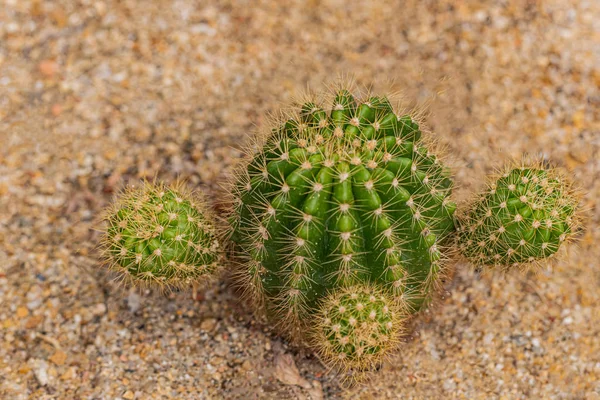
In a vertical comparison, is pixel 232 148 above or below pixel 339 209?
below

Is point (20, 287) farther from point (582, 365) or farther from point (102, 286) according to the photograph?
point (582, 365)

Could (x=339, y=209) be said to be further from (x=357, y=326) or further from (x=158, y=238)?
(x=158, y=238)

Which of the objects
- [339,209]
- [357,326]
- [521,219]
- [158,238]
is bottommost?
[357,326]

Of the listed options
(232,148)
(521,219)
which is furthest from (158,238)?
(521,219)

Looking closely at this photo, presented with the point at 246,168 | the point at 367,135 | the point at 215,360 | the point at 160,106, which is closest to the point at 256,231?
the point at 246,168

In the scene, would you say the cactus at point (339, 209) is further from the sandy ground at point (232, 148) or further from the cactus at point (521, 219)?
the sandy ground at point (232, 148)

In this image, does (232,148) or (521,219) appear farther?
(232,148)
